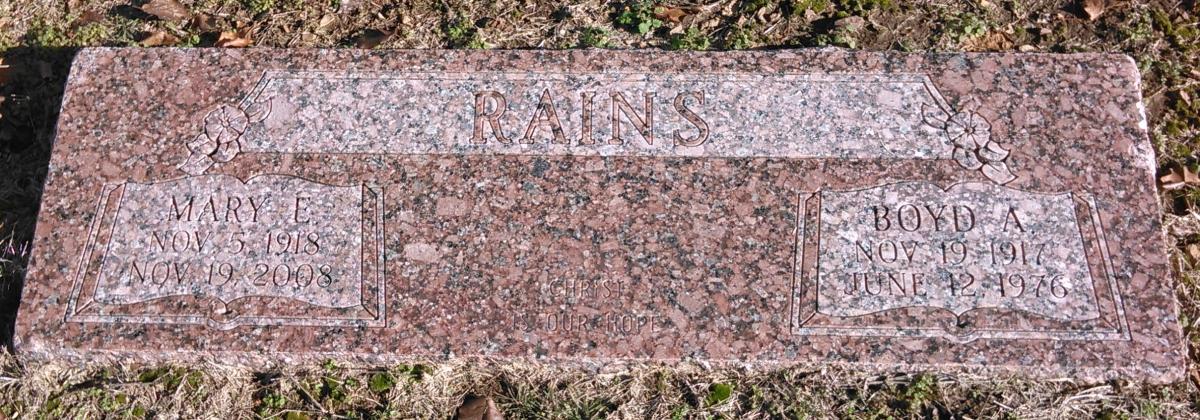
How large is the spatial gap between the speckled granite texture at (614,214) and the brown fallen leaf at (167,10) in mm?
679

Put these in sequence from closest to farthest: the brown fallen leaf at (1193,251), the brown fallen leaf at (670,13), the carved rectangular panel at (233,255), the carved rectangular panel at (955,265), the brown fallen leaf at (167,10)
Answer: the carved rectangular panel at (955,265)
the carved rectangular panel at (233,255)
the brown fallen leaf at (1193,251)
the brown fallen leaf at (670,13)
the brown fallen leaf at (167,10)

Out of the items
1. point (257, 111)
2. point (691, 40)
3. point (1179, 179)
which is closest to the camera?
point (257, 111)

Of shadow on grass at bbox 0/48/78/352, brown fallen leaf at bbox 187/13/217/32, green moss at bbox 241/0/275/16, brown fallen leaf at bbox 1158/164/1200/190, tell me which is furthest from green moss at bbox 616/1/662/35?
shadow on grass at bbox 0/48/78/352

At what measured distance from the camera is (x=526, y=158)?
3.48 metres

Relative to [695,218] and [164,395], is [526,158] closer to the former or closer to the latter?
[695,218]

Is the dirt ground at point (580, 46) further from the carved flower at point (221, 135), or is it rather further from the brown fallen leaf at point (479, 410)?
the carved flower at point (221, 135)

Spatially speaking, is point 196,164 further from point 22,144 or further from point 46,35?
point 46,35

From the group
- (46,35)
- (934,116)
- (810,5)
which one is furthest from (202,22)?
(934,116)

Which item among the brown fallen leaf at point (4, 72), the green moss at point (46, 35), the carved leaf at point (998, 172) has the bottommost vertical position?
the carved leaf at point (998, 172)

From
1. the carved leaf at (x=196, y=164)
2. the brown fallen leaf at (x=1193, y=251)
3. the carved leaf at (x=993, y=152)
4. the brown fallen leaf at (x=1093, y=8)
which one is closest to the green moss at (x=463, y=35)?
the carved leaf at (x=196, y=164)

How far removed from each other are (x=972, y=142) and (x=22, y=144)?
13.3 feet

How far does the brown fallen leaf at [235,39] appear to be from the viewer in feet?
13.5

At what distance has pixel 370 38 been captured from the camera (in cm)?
418

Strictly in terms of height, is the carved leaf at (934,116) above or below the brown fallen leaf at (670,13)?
below
